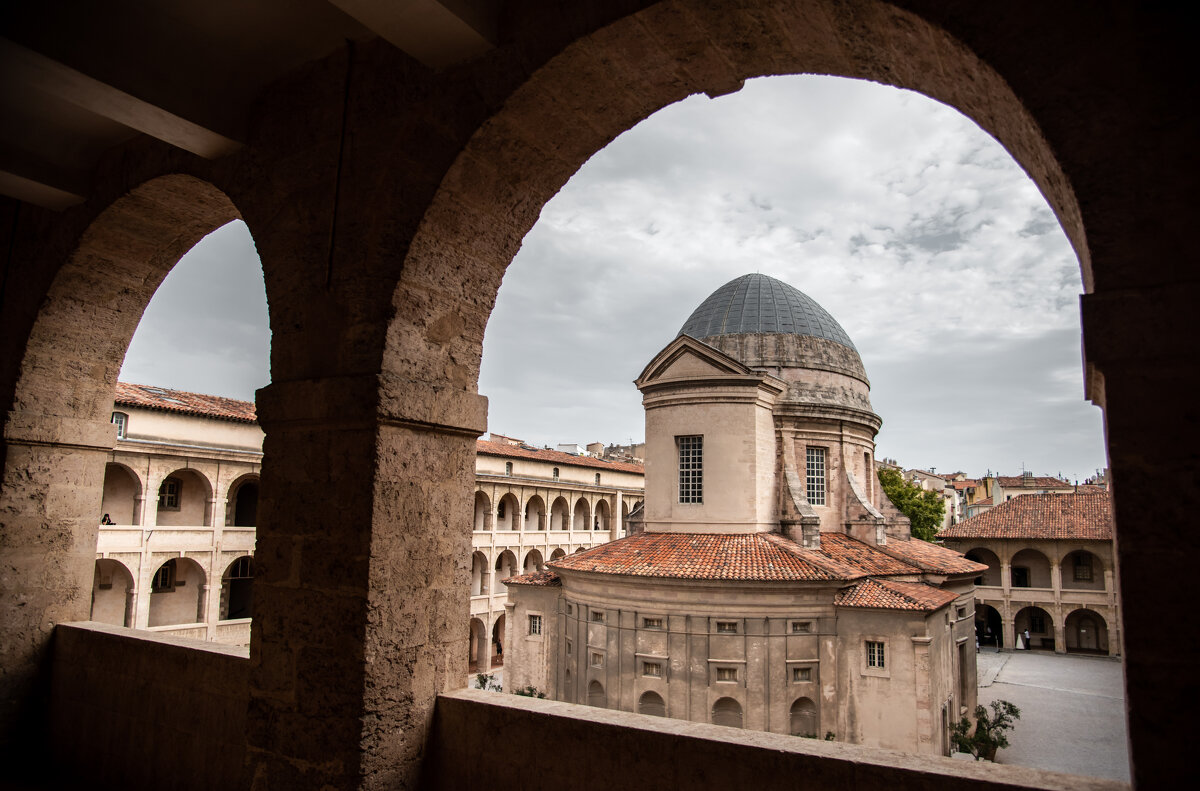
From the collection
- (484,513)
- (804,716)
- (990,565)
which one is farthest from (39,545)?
(990,565)

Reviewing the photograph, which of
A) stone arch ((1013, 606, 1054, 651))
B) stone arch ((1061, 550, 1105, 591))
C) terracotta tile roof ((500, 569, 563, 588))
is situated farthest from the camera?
stone arch ((1013, 606, 1054, 651))

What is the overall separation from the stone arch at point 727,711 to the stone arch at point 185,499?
59.2 feet

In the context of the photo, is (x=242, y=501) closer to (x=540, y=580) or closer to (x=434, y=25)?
(x=540, y=580)

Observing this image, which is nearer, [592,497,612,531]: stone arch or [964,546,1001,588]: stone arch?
[964,546,1001,588]: stone arch

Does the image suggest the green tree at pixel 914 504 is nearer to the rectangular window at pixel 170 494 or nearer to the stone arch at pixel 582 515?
the stone arch at pixel 582 515

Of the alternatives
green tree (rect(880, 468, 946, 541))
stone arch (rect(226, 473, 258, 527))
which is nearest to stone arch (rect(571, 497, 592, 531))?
green tree (rect(880, 468, 946, 541))

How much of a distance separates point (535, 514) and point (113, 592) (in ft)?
63.4

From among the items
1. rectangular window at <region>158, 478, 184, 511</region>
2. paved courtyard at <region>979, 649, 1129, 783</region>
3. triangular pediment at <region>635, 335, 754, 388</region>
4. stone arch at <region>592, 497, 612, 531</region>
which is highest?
triangular pediment at <region>635, 335, 754, 388</region>

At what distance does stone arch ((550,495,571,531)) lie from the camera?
131 ft

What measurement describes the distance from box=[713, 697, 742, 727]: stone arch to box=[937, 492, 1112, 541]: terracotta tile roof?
2678cm

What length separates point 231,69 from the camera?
4488mm

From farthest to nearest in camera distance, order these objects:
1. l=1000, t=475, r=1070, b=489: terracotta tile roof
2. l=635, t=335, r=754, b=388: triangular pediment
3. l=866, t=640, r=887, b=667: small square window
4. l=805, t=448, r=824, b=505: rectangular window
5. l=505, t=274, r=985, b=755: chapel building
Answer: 1. l=1000, t=475, r=1070, b=489: terracotta tile roof
2. l=805, t=448, r=824, b=505: rectangular window
3. l=635, t=335, r=754, b=388: triangular pediment
4. l=866, t=640, r=887, b=667: small square window
5. l=505, t=274, r=985, b=755: chapel building

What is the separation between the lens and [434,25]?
3.43m

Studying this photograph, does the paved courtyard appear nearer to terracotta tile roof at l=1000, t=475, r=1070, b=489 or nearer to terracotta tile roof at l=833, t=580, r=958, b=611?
terracotta tile roof at l=833, t=580, r=958, b=611
